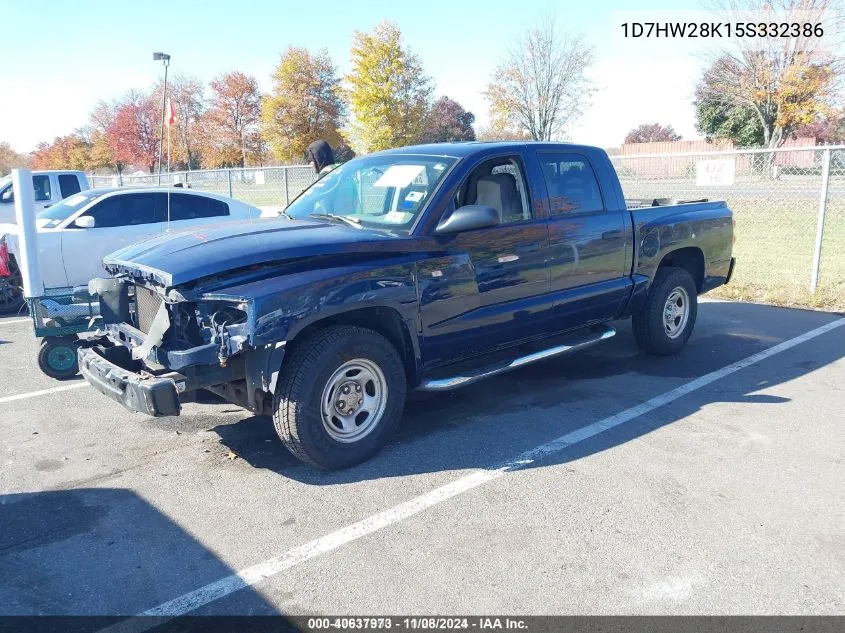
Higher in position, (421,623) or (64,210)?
(64,210)

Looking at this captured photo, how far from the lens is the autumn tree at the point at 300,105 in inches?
1683

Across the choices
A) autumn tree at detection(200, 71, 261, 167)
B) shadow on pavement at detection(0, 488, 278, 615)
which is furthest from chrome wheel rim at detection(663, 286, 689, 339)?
autumn tree at detection(200, 71, 261, 167)

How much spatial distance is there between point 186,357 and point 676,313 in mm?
4857

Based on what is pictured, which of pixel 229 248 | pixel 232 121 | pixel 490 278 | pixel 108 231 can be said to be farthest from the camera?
pixel 232 121

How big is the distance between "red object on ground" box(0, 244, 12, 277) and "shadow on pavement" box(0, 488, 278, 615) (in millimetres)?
6152

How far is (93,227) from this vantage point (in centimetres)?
902

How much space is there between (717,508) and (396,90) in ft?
122

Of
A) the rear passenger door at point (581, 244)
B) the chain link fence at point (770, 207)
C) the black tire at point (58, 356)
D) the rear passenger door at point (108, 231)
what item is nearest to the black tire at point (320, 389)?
the rear passenger door at point (581, 244)

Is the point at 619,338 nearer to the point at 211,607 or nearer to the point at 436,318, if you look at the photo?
the point at 436,318

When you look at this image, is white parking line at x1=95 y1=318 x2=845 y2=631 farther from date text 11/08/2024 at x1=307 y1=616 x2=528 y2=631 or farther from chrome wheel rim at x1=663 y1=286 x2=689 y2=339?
chrome wheel rim at x1=663 y1=286 x2=689 y2=339

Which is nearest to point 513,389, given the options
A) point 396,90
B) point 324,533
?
point 324,533

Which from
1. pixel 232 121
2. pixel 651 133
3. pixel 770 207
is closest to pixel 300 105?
pixel 232 121

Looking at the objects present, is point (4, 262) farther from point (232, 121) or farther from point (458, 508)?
point (232, 121)

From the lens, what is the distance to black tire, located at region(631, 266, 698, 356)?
20.6 feet
